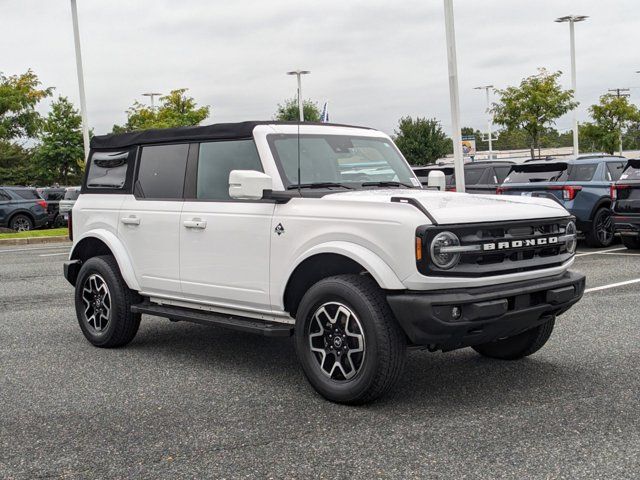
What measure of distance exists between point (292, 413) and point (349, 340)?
573 millimetres

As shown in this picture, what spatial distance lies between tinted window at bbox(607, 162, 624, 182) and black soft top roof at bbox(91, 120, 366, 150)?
10016mm

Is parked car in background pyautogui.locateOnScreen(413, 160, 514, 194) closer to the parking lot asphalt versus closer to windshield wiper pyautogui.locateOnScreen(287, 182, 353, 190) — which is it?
the parking lot asphalt

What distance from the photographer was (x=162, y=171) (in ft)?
22.3

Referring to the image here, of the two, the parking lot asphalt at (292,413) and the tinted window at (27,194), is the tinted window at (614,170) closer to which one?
the parking lot asphalt at (292,413)

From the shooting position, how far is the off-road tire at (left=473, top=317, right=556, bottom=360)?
6043 millimetres

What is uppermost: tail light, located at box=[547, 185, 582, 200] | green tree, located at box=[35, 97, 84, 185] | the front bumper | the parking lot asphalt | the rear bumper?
green tree, located at box=[35, 97, 84, 185]

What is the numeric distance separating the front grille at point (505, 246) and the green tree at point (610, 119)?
51158mm

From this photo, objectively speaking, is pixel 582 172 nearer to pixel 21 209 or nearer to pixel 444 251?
pixel 444 251

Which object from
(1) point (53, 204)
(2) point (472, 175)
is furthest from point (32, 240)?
(2) point (472, 175)

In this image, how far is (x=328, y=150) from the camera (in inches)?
248

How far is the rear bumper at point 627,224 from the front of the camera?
44.4 ft

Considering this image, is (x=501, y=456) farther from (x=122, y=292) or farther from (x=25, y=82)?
(x=25, y=82)

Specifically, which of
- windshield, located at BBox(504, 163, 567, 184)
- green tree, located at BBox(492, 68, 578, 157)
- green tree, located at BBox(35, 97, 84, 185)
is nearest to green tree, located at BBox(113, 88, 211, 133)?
green tree, located at BBox(35, 97, 84, 185)

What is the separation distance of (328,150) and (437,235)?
169 cm
